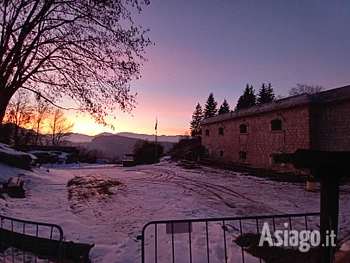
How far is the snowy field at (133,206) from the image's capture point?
218 inches

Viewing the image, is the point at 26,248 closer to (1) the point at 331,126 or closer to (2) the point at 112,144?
(1) the point at 331,126

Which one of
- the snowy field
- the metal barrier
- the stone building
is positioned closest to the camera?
the metal barrier

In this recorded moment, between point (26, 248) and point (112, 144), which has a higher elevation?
point (112, 144)

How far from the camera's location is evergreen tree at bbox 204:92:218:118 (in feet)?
187

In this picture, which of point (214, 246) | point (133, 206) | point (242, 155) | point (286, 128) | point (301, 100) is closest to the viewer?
point (214, 246)

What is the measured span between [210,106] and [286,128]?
40.8 metres

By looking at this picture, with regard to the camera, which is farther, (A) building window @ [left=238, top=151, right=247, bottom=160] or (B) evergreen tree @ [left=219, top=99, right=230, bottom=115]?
(B) evergreen tree @ [left=219, top=99, right=230, bottom=115]

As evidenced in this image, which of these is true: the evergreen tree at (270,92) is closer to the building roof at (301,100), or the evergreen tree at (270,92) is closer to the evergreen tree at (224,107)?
the evergreen tree at (224,107)

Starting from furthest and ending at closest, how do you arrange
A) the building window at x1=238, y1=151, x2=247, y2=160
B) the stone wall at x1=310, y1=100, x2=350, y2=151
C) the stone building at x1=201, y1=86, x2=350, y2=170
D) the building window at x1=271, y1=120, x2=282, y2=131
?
the building window at x1=238, y1=151, x2=247, y2=160 → the building window at x1=271, y1=120, x2=282, y2=131 → the stone building at x1=201, y1=86, x2=350, y2=170 → the stone wall at x1=310, y1=100, x2=350, y2=151

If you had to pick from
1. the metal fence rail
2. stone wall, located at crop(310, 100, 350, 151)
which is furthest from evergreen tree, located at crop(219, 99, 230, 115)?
the metal fence rail

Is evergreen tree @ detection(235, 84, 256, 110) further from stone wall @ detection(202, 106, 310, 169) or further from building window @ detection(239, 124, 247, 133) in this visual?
building window @ detection(239, 124, 247, 133)

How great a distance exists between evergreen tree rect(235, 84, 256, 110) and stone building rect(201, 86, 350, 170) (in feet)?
86.7

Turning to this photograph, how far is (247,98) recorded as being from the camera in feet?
166

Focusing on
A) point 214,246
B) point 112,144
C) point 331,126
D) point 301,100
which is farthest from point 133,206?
point 112,144
